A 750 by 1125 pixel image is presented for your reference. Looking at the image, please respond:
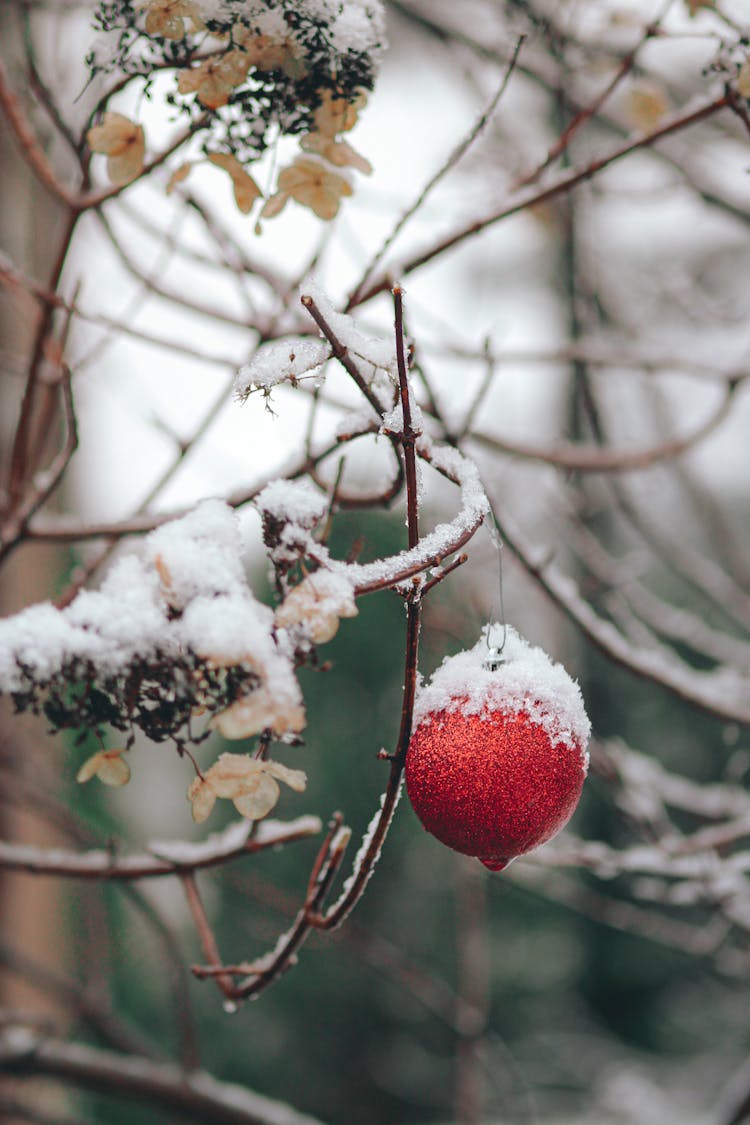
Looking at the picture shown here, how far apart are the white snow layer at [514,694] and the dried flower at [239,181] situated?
0.52 m

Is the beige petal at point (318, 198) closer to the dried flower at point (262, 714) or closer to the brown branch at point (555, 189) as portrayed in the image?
the brown branch at point (555, 189)

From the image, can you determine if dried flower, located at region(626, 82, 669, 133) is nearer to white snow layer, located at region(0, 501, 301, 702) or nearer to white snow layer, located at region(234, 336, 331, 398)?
white snow layer, located at region(234, 336, 331, 398)

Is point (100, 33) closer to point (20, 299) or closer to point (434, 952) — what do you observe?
point (20, 299)

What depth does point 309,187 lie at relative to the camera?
3.19ft

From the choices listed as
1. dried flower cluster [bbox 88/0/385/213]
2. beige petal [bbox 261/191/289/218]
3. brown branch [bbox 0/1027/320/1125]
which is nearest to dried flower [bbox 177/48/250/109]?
dried flower cluster [bbox 88/0/385/213]

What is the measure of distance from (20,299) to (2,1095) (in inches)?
72.4

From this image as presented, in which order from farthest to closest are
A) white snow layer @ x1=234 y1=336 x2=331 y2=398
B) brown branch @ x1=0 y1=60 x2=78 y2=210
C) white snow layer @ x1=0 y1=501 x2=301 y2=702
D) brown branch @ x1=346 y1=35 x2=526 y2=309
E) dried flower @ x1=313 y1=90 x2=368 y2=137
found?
brown branch @ x1=0 y1=60 x2=78 y2=210, brown branch @ x1=346 y1=35 x2=526 y2=309, dried flower @ x1=313 y1=90 x2=368 y2=137, white snow layer @ x1=234 y1=336 x2=331 y2=398, white snow layer @ x1=0 y1=501 x2=301 y2=702

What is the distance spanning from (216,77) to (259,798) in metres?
0.67

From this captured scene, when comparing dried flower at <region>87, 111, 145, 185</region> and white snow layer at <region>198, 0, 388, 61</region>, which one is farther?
dried flower at <region>87, 111, 145, 185</region>

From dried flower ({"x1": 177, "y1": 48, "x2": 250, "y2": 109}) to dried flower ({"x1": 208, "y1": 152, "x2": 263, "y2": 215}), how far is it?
0.17 ft

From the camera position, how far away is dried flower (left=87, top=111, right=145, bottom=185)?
0.98 meters

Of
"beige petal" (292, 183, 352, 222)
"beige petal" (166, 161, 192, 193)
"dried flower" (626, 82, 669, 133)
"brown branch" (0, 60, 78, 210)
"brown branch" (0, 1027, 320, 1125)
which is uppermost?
"dried flower" (626, 82, 669, 133)

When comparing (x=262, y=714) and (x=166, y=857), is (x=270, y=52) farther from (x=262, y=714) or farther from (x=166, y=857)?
(x=166, y=857)

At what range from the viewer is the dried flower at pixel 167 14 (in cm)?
86
